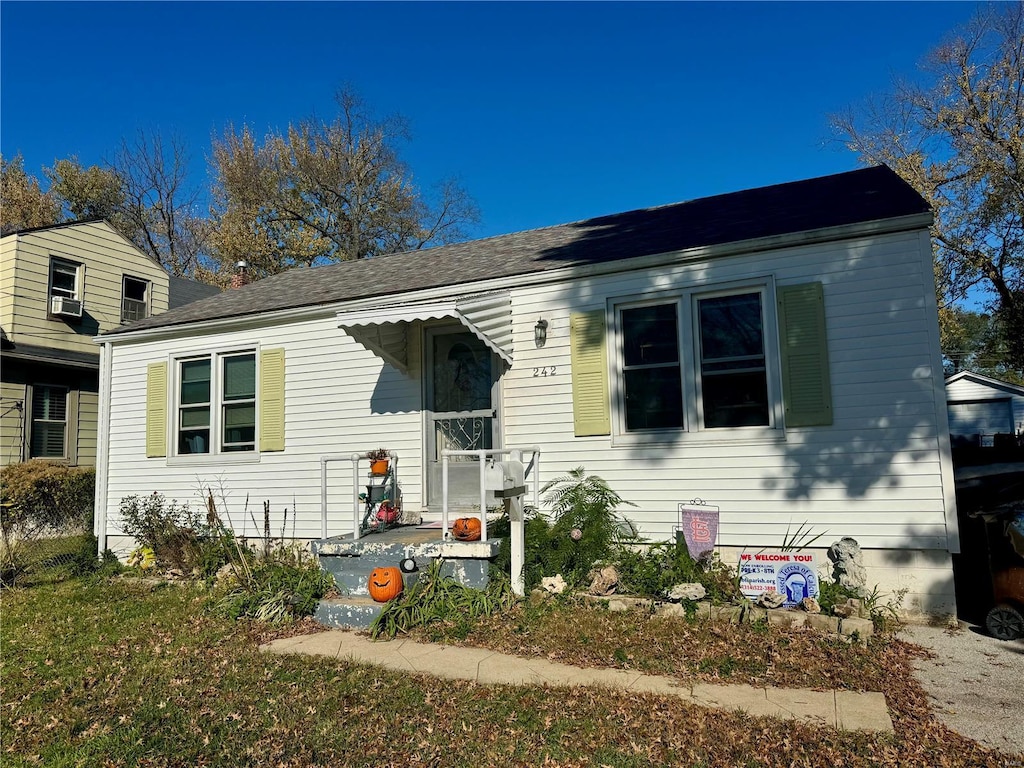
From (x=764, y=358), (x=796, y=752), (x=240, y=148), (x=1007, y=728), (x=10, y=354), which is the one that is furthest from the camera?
(x=240, y=148)

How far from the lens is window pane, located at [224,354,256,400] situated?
31.8ft

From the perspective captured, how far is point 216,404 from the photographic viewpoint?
9766 millimetres

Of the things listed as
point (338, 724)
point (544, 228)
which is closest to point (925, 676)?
point (338, 724)

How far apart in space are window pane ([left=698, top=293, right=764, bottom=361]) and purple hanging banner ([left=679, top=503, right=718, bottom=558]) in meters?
1.51

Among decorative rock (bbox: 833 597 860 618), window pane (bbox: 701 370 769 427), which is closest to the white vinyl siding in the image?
window pane (bbox: 701 370 769 427)

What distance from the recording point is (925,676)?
476 cm

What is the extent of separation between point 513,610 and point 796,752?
3011mm

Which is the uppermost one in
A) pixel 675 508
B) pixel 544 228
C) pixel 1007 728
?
pixel 544 228

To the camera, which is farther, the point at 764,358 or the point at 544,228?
the point at 544,228

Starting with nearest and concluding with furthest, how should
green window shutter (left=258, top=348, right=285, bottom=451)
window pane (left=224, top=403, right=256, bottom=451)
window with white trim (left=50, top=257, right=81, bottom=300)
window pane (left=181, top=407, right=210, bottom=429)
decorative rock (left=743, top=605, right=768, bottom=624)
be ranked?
decorative rock (left=743, top=605, right=768, bottom=624)
green window shutter (left=258, top=348, right=285, bottom=451)
window pane (left=224, top=403, right=256, bottom=451)
window pane (left=181, top=407, right=210, bottom=429)
window with white trim (left=50, top=257, right=81, bottom=300)

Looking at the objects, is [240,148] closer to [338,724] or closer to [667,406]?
[667,406]

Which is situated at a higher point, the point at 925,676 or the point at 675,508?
the point at 675,508

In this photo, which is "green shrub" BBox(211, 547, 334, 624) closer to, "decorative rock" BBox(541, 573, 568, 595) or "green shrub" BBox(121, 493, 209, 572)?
"green shrub" BBox(121, 493, 209, 572)

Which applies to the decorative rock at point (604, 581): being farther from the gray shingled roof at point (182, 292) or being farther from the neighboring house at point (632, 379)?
the gray shingled roof at point (182, 292)
